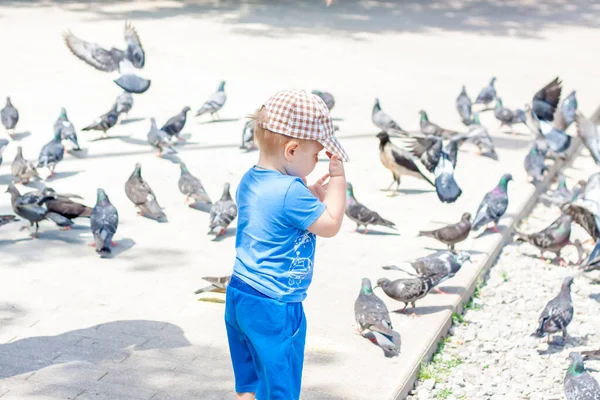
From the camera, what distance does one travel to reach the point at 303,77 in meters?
15.8

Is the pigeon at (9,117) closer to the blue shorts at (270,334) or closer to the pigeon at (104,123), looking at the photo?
the pigeon at (104,123)

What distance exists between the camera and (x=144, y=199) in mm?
8523

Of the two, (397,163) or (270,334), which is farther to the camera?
(397,163)

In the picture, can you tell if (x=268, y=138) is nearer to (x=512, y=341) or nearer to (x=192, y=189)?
(x=512, y=341)

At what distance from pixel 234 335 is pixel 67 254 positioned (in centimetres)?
391

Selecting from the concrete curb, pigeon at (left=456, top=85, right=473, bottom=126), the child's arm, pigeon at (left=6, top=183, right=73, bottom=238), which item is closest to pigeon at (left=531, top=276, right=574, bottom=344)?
the concrete curb

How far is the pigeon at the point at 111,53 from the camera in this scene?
11.8 metres

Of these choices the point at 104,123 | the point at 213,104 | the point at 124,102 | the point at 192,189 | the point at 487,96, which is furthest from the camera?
the point at 487,96

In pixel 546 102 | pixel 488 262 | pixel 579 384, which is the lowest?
pixel 488 262

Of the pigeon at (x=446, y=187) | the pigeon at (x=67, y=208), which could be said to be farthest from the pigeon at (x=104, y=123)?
the pigeon at (x=446, y=187)

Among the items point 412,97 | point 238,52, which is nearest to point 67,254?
point 412,97

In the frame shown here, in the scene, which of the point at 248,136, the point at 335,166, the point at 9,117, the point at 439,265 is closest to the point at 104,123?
the point at 9,117

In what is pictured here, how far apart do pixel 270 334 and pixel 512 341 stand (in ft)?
12.0

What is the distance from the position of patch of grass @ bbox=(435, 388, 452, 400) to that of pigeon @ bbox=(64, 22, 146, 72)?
7.25m
